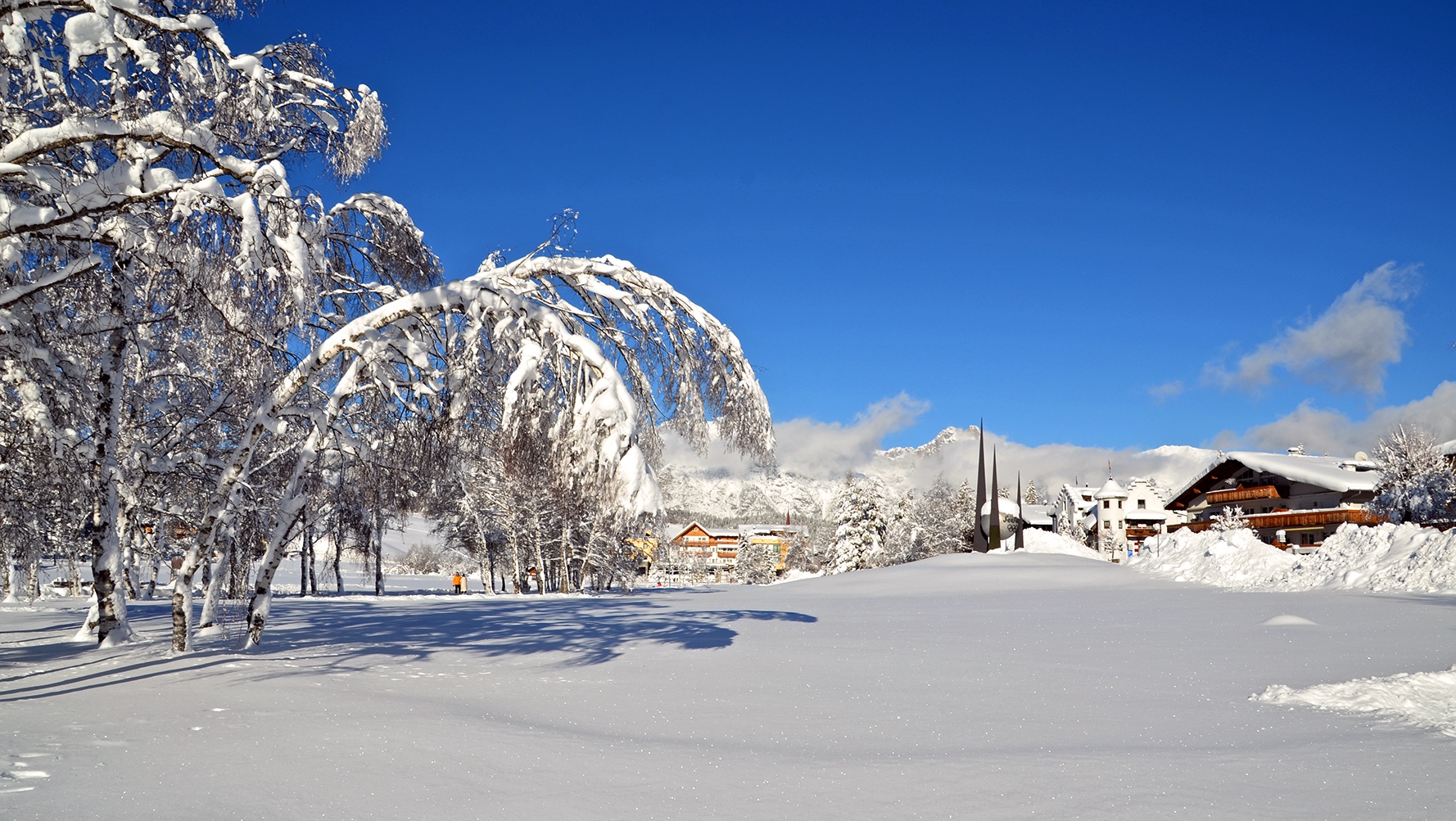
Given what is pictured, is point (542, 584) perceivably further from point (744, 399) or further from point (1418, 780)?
point (1418, 780)

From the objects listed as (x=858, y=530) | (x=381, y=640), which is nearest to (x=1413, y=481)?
(x=858, y=530)

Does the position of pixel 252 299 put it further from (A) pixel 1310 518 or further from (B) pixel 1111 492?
(B) pixel 1111 492

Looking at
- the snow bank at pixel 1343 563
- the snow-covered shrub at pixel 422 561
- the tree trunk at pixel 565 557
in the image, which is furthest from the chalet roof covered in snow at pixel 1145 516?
the snow-covered shrub at pixel 422 561

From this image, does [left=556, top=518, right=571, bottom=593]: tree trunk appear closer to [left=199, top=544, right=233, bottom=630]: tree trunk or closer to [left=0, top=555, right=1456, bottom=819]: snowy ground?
[left=0, top=555, right=1456, bottom=819]: snowy ground

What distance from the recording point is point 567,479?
23.5 ft

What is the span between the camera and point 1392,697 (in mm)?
6766

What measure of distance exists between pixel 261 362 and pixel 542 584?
2652cm

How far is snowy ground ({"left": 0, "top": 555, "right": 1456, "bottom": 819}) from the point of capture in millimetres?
4258

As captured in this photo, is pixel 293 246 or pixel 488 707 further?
pixel 488 707

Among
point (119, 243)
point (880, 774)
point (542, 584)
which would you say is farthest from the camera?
point (542, 584)

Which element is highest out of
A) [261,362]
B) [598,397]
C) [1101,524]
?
[261,362]

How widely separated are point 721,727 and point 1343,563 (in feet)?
69.3

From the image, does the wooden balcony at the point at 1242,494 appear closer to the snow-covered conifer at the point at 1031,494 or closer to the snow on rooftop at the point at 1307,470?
the snow on rooftop at the point at 1307,470

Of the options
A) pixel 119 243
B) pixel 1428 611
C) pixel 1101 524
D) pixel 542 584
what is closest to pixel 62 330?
pixel 119 243
